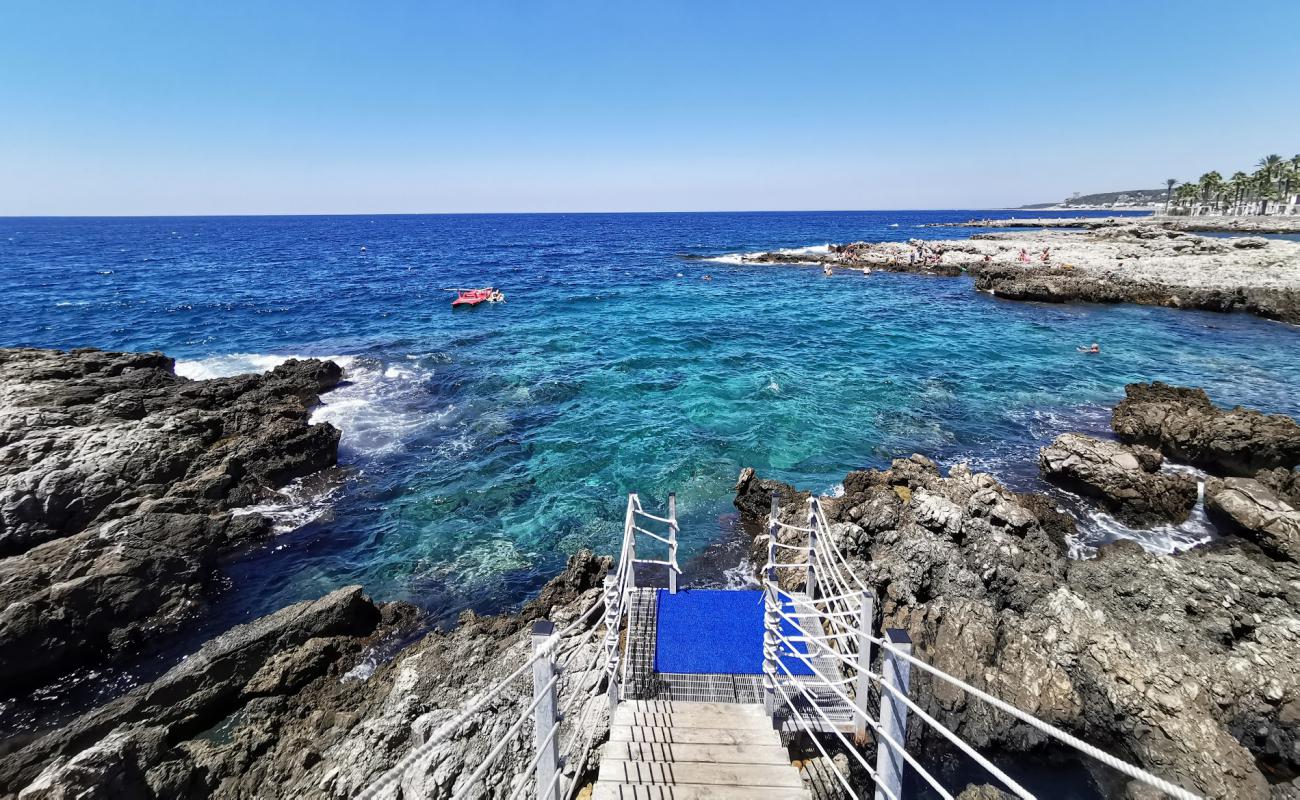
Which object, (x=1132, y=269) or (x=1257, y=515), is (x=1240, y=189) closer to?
(x=1132, y=269)

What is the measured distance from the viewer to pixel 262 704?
9.01 metres

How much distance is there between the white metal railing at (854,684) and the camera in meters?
2.99

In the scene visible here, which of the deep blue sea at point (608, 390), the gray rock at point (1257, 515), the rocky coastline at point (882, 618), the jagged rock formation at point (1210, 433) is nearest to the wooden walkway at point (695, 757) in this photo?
the rocky coastline at point (882, 618)

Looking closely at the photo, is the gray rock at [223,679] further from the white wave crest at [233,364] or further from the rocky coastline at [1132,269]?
the rocky coastline at [1132,269]

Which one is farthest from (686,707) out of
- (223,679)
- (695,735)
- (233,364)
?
(233,364)

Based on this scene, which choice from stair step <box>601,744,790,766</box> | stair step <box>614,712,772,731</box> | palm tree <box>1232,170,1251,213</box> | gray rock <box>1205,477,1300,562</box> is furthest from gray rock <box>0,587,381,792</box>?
palm tree <box>1232,170,1251,213</box>

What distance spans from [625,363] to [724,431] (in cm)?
971

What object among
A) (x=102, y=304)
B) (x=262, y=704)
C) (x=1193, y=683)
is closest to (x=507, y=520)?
(x=262, y=704)

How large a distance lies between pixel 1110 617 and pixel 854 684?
5471 mm

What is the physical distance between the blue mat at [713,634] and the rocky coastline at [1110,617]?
223 cm

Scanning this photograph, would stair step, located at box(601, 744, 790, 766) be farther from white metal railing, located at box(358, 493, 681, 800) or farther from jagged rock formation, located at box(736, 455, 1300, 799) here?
jagged rock formation, located at box(736, 455, 1300, 799)

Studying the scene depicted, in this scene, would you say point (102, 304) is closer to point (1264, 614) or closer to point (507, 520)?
point (507, 520)

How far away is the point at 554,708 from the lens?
4.43m

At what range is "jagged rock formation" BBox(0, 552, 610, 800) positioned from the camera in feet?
23.6
